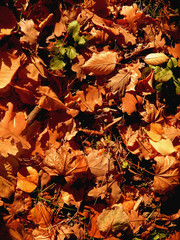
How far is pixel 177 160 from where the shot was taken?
2107mm

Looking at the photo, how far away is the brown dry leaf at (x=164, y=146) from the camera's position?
6.87 feet

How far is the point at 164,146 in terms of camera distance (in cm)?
212

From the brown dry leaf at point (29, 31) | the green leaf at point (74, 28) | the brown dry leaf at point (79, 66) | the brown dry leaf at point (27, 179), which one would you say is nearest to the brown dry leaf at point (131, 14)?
the green leaf at point (74, 28)

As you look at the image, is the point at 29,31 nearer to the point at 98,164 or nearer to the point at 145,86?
the point at 145,86

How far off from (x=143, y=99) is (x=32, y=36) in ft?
4.12

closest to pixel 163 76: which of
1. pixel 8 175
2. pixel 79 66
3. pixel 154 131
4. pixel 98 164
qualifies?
pixel 154 131

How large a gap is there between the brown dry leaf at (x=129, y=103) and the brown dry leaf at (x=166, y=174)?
21.3 inches

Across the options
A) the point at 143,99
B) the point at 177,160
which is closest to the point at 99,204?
the point at 177,160

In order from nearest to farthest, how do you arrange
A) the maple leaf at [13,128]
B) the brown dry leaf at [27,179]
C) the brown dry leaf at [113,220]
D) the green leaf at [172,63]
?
the maple leaf at [13,128]
the brown dry leaf at [27,179]
the brown dry leaf at [113,220]
the green leaf at [172,63]

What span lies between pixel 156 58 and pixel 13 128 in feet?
5.18

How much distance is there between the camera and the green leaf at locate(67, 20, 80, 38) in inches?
77.3

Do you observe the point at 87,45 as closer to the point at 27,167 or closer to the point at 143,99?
the point at 143,99

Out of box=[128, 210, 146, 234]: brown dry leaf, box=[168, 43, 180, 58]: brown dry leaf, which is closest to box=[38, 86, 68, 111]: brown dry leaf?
box=[128, 210, 146, 234]: brown dry leaf

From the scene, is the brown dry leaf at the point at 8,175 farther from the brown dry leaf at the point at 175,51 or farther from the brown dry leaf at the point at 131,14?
the brown dry leaf at the point at 175,51
